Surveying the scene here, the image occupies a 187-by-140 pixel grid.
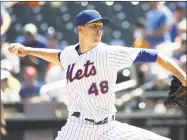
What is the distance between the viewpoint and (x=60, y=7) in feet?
29.7

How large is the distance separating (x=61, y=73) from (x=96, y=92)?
4040 millimetres

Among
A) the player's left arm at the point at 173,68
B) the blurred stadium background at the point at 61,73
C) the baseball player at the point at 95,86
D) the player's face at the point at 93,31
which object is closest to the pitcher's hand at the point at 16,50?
the baseball player at the point at 95,86

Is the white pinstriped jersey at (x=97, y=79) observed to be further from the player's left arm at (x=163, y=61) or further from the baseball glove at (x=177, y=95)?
the baseball glove at (x=177, y=95)

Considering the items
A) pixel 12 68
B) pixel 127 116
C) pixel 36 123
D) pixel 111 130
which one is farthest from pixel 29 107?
pixel 111 130

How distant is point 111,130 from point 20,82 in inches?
165

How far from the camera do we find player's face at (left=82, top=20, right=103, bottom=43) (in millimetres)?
4539

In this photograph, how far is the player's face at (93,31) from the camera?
4539 millimetres

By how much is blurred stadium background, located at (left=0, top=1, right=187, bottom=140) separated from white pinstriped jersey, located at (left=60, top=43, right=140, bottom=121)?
356 centimetres

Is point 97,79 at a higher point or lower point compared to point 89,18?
lower

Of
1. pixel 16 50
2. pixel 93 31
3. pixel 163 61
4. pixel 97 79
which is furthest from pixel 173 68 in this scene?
pixel 16 50

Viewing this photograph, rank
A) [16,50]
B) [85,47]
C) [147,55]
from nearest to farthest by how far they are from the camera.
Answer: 1. [147,55]
2. [85,47]
3. [16,50]

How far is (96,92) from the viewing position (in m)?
4.49

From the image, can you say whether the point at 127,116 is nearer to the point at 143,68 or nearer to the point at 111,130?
the point at 143,68

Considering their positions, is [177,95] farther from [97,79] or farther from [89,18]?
[89,18]
